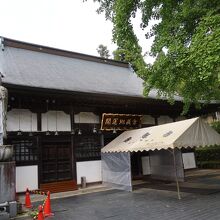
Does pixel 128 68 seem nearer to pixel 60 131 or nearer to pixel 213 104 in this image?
pixel 213 104

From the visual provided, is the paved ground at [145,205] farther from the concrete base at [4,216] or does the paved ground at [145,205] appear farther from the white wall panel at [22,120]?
the white wall panel at [22,120]

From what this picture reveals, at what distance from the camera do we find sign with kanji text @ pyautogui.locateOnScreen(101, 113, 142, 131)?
48.9ft

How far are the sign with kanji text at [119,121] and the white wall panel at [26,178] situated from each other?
13.7ft

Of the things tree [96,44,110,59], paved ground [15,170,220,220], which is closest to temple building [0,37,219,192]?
paved ground [15,170,220,220]

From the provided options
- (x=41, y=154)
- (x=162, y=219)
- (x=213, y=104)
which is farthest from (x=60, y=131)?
(x=213, y=104)

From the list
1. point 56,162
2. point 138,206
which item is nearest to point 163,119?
point 56,162

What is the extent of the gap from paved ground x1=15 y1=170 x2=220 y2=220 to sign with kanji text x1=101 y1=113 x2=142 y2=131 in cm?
365

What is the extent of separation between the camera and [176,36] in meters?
7.37

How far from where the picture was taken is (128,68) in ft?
75.0

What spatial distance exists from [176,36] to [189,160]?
43.4ft

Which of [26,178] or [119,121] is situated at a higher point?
[119,121]

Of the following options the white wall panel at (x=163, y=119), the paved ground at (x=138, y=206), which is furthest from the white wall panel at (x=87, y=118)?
the white wall panel at (x=163, y=119)

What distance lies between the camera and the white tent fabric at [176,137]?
1029cm

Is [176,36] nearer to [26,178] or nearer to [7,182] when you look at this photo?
[7,182]
